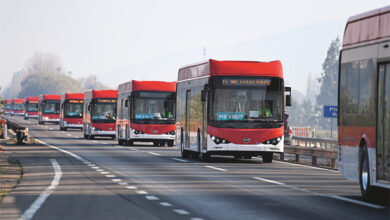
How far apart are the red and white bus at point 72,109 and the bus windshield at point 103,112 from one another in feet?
59.8

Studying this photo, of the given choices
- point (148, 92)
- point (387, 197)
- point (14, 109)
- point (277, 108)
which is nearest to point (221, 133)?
point (277, 108)

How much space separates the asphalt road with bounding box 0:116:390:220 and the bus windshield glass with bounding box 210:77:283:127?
65.8 inches

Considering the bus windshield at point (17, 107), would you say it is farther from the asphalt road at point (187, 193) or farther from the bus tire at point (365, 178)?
the bus tire at point (365, 178)

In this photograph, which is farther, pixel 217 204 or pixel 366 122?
pixel 366 122

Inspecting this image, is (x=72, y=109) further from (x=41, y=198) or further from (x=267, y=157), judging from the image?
(x=41, y=198)

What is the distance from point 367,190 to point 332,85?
592 ft

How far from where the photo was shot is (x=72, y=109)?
73.6 metres

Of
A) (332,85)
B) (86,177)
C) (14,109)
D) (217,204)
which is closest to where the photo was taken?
(217,204)

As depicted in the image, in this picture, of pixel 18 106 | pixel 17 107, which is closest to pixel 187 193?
pixel 18 106

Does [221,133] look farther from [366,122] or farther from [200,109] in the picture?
[366,122]

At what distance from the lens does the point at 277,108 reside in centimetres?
2764

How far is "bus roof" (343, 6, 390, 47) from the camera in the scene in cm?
1481

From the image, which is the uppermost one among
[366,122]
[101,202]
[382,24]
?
[382,24]

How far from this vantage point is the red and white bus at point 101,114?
54.5 m
